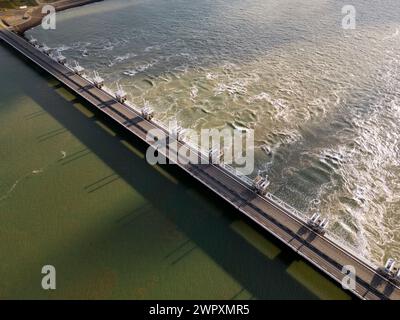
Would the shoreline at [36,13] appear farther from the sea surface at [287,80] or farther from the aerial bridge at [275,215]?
the aerial bridge at [275,215]

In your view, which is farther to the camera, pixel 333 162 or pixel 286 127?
pixel 286 127

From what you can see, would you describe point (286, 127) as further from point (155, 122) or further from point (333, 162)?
point (155, 122)


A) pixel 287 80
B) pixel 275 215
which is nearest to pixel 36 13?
pixel 287 80

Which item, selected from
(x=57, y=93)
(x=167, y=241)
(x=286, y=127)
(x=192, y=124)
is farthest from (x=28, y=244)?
(x=286, y=127)

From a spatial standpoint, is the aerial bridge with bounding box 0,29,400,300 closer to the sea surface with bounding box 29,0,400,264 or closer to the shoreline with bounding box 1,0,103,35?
the sea surface with bounding box 29,0,400,264

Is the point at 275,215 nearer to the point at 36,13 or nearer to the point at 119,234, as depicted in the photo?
the point at 119,234

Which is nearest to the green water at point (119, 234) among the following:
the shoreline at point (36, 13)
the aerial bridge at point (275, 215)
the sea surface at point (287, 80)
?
the aerial bridge at point (275, 215)
